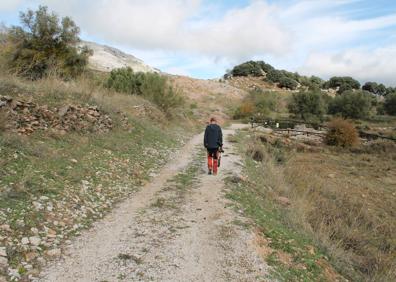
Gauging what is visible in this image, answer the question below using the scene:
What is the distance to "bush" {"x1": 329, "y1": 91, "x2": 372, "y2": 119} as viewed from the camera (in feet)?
167

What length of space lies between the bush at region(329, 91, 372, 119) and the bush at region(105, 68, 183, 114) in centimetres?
3316

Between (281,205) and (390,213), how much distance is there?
16.9 feet

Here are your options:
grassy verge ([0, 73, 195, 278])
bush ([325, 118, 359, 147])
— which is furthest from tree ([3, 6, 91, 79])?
bush ([325, 118, 359, 147])

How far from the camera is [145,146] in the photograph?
541 inches

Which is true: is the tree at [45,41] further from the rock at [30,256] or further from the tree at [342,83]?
the tree at [342,83]

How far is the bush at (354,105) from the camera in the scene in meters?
50.8

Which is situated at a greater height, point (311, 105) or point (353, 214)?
point (311, 105)

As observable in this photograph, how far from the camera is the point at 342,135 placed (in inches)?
1149

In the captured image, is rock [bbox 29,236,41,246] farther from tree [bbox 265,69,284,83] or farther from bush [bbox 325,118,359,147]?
tree [bbox 265,69,284,83]

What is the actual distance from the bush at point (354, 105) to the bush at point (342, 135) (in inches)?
903

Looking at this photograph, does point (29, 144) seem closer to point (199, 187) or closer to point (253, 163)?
point (199, 187)

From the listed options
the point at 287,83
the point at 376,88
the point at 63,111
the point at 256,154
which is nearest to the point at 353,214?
the point at 256,154

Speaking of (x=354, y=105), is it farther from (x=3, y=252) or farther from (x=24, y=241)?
(x=3, y=252)

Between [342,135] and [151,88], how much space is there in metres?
16.0
